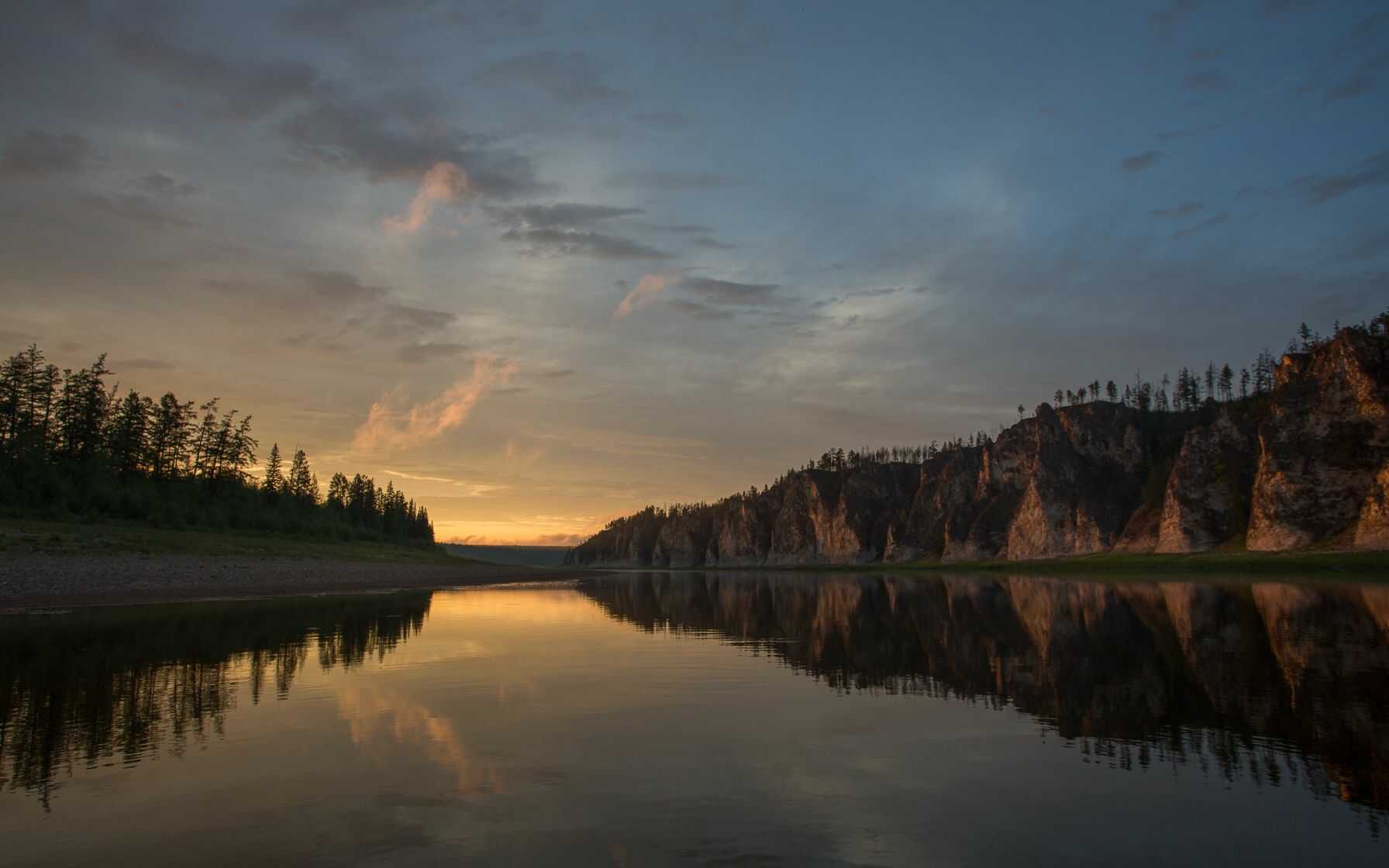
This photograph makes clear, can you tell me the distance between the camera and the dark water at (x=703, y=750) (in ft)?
37.6

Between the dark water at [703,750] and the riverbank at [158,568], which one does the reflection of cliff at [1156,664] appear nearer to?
the dark water at [703,750]

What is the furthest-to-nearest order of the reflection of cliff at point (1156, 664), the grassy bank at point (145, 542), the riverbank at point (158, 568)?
1. the grassy bank at point (145, 542)
2. the riverbank at point (158, 568)
3. the reflection of cliff at point (1156, 664)

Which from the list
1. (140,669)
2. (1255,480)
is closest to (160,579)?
(140,669)

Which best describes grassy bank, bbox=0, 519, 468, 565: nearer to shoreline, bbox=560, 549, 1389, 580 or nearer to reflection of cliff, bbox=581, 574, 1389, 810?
reflection of cliff, bbox=581, 574, 1389, 810

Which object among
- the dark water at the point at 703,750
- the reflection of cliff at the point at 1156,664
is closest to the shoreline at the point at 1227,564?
the reflection of cliff at the point at 1156,664

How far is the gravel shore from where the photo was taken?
56469 mm

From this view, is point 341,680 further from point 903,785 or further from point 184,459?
point 184,459

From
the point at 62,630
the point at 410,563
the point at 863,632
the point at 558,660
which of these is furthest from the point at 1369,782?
the point at 410,563

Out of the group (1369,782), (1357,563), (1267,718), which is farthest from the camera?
(1357,563)

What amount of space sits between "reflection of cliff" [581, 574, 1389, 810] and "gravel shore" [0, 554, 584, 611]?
3821cm

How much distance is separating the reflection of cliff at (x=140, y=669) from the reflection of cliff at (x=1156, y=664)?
1859 centimetres

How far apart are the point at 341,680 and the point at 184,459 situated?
12137cm

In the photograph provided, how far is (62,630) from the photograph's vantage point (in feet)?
127

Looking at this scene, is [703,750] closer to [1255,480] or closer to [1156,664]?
[1156,664]
